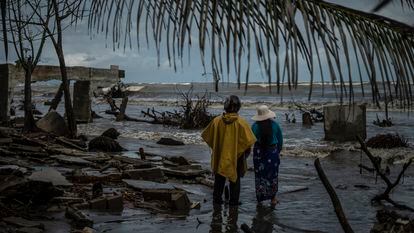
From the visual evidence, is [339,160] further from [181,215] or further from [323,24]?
[323,24]

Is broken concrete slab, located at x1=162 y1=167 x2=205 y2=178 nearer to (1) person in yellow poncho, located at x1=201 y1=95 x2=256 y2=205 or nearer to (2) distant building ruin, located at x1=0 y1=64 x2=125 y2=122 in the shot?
(1) person in yellow poncho, located at x1=201 y1=95 x2=256 y2=205

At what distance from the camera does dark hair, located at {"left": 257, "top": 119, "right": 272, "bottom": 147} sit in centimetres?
773

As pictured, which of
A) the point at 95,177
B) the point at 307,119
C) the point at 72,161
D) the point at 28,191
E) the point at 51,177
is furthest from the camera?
the point at 307,119

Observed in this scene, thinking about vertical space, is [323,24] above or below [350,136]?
above

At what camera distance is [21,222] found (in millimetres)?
5078

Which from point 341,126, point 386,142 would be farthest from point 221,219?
point 341,126

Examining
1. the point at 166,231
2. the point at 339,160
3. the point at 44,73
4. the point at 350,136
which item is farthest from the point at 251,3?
the point at 44,73

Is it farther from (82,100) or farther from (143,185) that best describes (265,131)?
(82,100)

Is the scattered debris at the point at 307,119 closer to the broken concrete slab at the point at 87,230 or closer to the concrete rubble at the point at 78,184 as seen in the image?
the concrete rubble at the point at 78,184

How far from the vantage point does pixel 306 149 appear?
16.3 metres

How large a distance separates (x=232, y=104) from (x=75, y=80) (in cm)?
1696

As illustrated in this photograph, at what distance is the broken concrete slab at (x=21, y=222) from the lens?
5.00 metres

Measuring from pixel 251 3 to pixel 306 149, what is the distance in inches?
581

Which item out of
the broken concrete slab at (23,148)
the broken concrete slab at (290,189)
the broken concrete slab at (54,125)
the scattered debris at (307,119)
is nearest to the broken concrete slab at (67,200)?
the broken concrete slab at (290,189)
